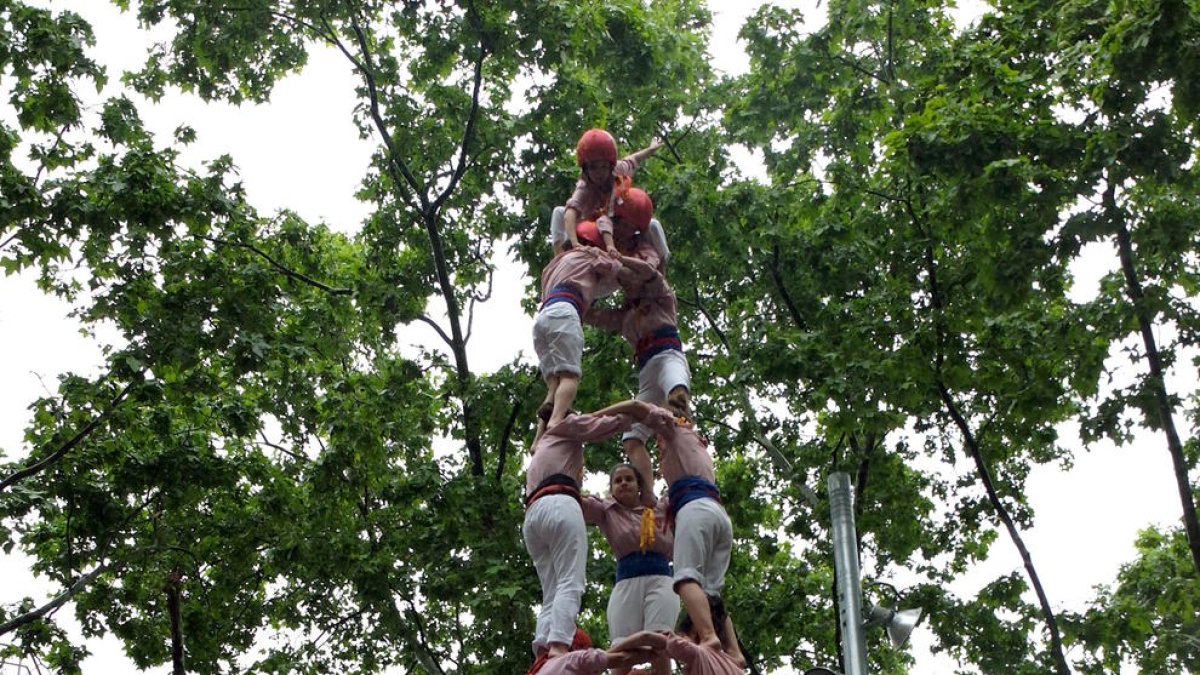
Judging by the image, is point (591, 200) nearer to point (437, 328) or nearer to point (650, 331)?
point (650, 331)

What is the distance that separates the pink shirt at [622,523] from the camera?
7824mm

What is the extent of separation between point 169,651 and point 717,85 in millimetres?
9160

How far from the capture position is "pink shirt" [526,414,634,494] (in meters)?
7.71

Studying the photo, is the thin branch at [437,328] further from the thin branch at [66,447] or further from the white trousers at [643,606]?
the white trousers at [643,606]

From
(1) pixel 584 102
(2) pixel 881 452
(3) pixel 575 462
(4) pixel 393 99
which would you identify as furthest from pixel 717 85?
(3) pixel 575 462

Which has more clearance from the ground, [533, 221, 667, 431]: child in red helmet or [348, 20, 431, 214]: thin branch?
[348, 20, 431, 214]: thin branch

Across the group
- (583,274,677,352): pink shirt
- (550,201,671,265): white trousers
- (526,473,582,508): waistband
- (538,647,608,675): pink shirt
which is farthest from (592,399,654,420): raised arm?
(550,201,671,265): white trousers

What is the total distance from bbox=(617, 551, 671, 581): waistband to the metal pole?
2.83m

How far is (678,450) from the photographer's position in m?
7.97

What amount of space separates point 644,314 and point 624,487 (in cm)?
140

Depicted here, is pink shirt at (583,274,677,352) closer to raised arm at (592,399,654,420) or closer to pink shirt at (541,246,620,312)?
pink shirt at (541,246,620,312)

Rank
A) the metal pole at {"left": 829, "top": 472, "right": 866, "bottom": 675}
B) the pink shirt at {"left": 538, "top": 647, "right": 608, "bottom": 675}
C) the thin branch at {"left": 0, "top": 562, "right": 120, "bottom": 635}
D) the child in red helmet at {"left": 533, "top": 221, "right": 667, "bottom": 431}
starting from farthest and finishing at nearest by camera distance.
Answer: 1. the thin branch at {"left": 0, "top": 562, "right": 120, "bottom": 635}
2. the metal pole at {"left": 829, "top": 472, "right": 866, "bottom": 675}
3. the child in red helmet at {"left": 533, "top": 221, "right": 667, "bottom": 431}
4. the pink shirt at {"left": 538, "top": 647, "right": 608, "bottom": 675}

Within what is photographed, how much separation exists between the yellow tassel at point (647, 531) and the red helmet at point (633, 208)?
7.04 ft

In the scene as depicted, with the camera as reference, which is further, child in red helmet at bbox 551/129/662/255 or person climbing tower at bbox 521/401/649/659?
child in red helmet at bbox 551/129/662/255
